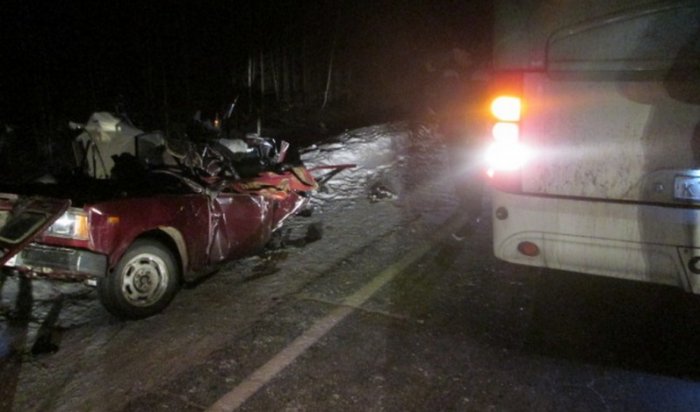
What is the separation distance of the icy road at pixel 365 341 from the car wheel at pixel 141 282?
0.13m

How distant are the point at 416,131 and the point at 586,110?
359 inches

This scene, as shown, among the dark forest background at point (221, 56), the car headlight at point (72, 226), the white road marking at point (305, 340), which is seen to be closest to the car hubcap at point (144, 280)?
the car headlight at point (72, 226)

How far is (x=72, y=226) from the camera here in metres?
4.10

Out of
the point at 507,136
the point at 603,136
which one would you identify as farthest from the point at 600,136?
the point at 507,136

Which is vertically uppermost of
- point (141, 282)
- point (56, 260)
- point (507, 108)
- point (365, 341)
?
point (507, 108)

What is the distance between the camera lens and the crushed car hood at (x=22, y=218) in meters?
3.88

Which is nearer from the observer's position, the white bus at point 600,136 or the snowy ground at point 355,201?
the white bus at point 600,136

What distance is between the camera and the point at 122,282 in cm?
438

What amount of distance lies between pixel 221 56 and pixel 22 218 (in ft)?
34.1

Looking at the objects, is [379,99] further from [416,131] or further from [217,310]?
[217,310]

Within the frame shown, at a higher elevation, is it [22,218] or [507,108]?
[507,108]

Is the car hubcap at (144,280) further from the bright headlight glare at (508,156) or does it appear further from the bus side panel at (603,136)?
the bus side panel at (603,136)

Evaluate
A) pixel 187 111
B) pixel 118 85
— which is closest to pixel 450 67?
pixel 187 111

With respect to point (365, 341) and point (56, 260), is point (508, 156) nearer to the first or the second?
point (365, 341)
